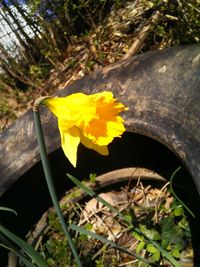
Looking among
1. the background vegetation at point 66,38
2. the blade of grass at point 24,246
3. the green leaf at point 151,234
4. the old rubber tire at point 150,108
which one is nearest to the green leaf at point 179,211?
the green leaf at point 151,234

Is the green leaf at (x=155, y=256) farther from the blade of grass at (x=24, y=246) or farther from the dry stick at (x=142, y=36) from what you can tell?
the dry stick at (x=142, y=36)

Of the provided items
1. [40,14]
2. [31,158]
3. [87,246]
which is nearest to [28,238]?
[87,246]

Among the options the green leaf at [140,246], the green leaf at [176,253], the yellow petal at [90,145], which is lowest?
the green leaf at [176,253]

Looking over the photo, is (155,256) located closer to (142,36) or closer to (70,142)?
(70,142)

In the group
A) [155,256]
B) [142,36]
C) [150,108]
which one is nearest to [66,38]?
[142,36]

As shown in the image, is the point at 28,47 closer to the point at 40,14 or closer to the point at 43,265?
the point at 40,14

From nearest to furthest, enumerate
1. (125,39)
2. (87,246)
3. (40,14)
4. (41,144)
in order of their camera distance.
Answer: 1. (41,144)
2. (87,246)
3. (125,39)
4. (40,14)
